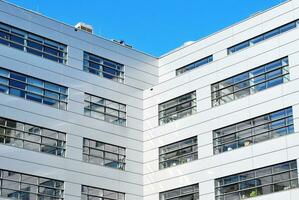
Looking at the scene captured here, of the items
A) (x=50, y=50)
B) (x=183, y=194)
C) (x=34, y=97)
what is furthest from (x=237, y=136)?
(x=50, y=50)

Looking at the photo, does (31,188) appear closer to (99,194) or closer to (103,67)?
(99,194)

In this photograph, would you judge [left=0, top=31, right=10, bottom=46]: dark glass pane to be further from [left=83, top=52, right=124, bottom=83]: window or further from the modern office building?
[left=83, top=52, right=124, bottom=83]: window

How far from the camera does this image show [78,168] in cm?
4147

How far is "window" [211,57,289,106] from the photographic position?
3900cm

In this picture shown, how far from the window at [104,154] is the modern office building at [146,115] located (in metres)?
0.07

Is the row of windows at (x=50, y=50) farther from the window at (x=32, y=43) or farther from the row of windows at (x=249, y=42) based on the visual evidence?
the row of windows at (x=249, y=42)

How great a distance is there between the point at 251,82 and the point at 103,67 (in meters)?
11.2

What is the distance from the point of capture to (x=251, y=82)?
1596 inches

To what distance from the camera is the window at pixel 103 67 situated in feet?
148

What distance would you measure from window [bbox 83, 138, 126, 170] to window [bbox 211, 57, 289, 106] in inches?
295

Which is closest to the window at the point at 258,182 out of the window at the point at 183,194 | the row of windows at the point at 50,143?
the window at the point at 183,194

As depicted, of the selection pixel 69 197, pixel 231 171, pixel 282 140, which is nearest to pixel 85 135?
pixel 69 197

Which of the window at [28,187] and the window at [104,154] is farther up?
the window at [104,154]

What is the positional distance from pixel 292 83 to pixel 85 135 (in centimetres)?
1395
